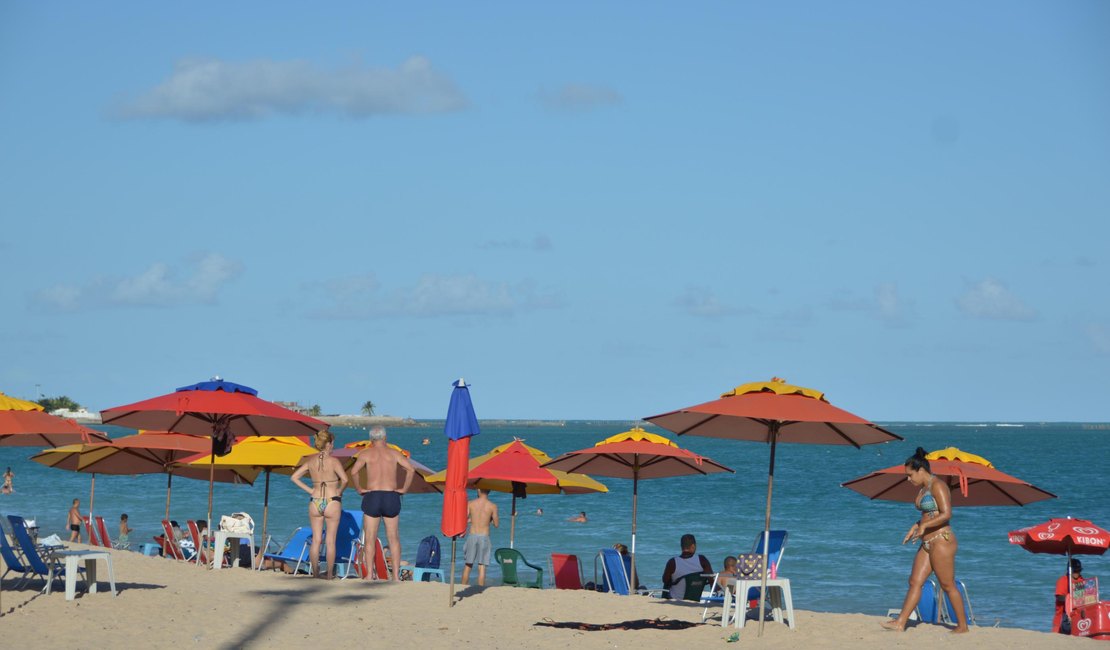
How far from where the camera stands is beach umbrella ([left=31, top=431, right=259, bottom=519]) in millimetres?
17469

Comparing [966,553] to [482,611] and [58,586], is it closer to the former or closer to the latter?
[482,611]

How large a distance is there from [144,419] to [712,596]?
23.3 feet

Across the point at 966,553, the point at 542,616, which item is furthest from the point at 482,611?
the point at 966,553

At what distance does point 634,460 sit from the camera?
1492cm

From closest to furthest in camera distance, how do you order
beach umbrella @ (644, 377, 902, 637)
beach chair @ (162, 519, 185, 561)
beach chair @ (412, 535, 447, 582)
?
beach umbrella @ (644, 377, 902, 637)
beach chair @ (412, 535, 447, 582)
beach chair @ (162, 519, 185, 561)

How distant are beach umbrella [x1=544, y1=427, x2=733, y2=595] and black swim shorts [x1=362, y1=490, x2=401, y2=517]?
200 centimetres

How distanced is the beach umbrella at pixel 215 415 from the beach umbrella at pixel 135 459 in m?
2.42

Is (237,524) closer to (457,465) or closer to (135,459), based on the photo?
(135,459)

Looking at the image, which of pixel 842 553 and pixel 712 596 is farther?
pixel 842 553

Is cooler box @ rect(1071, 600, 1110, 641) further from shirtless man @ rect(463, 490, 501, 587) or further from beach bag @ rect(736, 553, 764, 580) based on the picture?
shirtless man @ rect(463, 490, 501, 587)

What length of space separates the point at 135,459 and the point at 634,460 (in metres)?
8.47

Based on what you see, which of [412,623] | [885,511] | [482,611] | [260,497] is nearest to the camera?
[412,623]

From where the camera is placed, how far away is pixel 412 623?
10.4 meters

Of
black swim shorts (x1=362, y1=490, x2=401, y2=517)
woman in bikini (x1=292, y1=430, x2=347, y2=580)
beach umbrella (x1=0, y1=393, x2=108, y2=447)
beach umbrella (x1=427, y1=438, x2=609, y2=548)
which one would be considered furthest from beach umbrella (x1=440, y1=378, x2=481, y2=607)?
beach umbrella (x1=0, y1=393, x2=108, y2=447)
